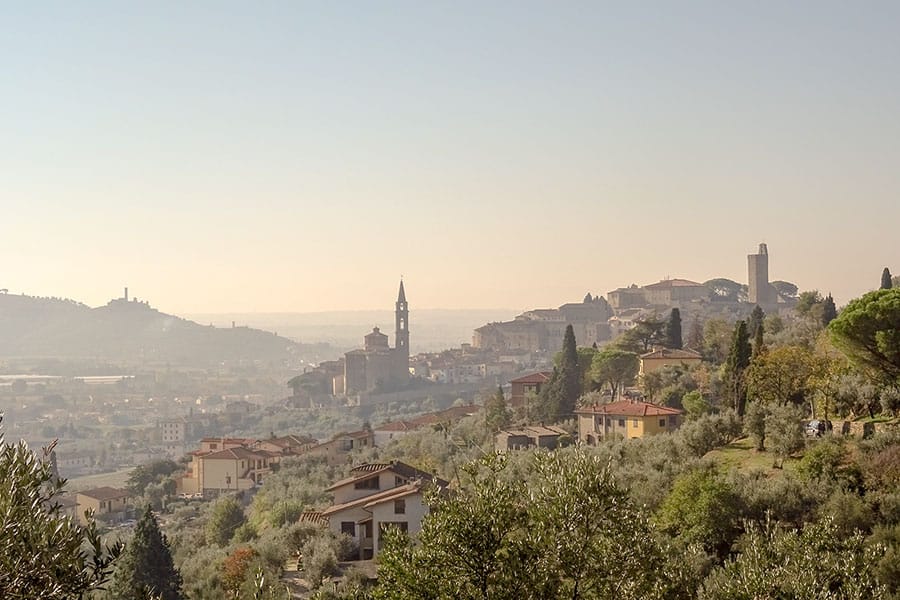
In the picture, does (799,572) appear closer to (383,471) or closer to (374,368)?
(383,471)

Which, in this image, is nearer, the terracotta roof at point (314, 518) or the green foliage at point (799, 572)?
the green foliage at point (799, 572)

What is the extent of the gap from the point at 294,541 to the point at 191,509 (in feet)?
84.4

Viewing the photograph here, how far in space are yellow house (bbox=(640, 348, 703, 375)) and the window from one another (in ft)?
62.8

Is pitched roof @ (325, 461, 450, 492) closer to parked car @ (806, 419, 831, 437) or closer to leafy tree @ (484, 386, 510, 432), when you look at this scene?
parked car @ (806, 419, 831, 437)

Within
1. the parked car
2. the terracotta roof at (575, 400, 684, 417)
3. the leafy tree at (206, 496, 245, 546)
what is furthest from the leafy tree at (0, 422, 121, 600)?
the leafy tree at (206, 496, 245, 546)

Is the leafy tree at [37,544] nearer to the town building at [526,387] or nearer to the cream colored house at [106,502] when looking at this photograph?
the town building at [526,387]

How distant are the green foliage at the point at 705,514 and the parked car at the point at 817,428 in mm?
4960

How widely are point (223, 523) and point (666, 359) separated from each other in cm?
2267

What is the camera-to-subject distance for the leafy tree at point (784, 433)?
78.3ft

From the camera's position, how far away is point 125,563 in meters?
28.4

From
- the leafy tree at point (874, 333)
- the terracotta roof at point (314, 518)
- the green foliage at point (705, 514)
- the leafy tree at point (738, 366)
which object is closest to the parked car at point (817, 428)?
the leafy tree at point (874, 333)

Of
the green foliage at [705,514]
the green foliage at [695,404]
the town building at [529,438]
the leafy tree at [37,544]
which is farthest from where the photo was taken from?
the town building at [529,438]

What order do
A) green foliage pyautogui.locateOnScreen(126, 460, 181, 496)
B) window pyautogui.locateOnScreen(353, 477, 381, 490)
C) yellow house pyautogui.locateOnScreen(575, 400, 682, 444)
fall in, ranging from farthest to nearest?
green foliage pyautogui.locateOnScreen(126, 460, 181, 496) → yellow house pyautogui.locateOnScreen(575, 400, 682, 444) → window pyautogui.locateOnScreen(353, 477, 381, 490)

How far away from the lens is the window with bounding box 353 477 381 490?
107ft
